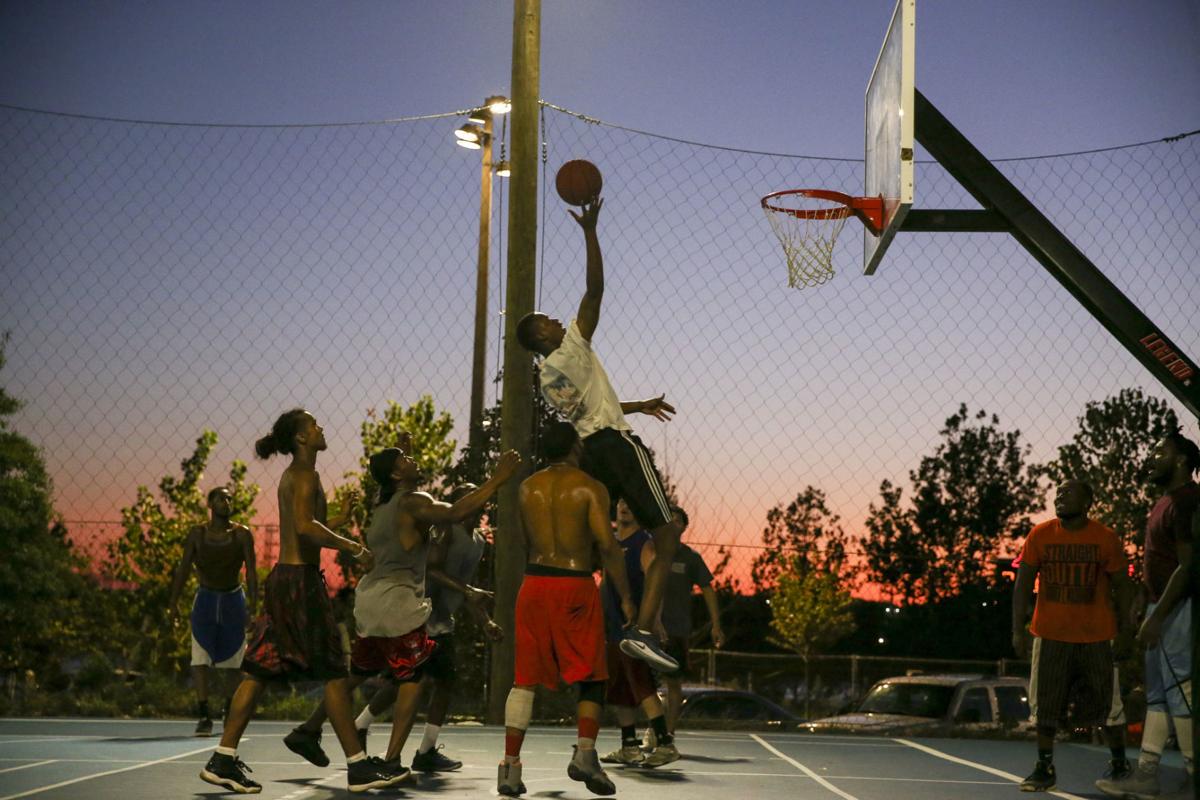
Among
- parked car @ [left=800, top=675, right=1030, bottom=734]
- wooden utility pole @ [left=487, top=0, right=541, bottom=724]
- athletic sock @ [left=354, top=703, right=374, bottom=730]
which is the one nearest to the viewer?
athletic sock @ [left=354, top=703, right=374, bottom=730]

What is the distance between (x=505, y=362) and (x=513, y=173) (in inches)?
67.0

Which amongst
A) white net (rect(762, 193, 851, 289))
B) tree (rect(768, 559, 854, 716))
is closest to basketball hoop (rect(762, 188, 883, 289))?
white net (rect(762, 193, 851, 289))

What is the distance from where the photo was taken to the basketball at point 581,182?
309 inches

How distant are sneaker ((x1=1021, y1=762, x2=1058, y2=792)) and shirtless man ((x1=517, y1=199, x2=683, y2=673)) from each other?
225 centimetres

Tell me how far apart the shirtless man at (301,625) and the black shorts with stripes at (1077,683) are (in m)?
3.82

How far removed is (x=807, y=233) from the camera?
9891 mm

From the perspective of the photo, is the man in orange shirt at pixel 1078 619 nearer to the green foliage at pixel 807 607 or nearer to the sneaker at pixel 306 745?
the sneaker at pixel 306 745

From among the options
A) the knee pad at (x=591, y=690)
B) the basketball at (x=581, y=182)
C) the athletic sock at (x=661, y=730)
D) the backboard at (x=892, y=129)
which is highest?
the backboard at (x=892, y=129)

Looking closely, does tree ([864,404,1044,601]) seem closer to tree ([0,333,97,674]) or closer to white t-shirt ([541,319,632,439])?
tree ([0,333,97,674])

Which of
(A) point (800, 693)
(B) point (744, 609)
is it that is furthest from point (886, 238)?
(B) point (744, 609)

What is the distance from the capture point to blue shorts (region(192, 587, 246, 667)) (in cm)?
1059

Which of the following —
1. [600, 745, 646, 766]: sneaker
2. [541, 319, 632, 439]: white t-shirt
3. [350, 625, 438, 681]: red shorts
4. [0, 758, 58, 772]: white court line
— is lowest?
[0, 758, 58, 772]: white court line

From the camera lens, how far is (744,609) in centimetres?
5997

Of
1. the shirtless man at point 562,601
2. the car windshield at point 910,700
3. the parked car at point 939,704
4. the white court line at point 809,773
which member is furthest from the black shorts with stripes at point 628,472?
the car windshield at point 910,700
